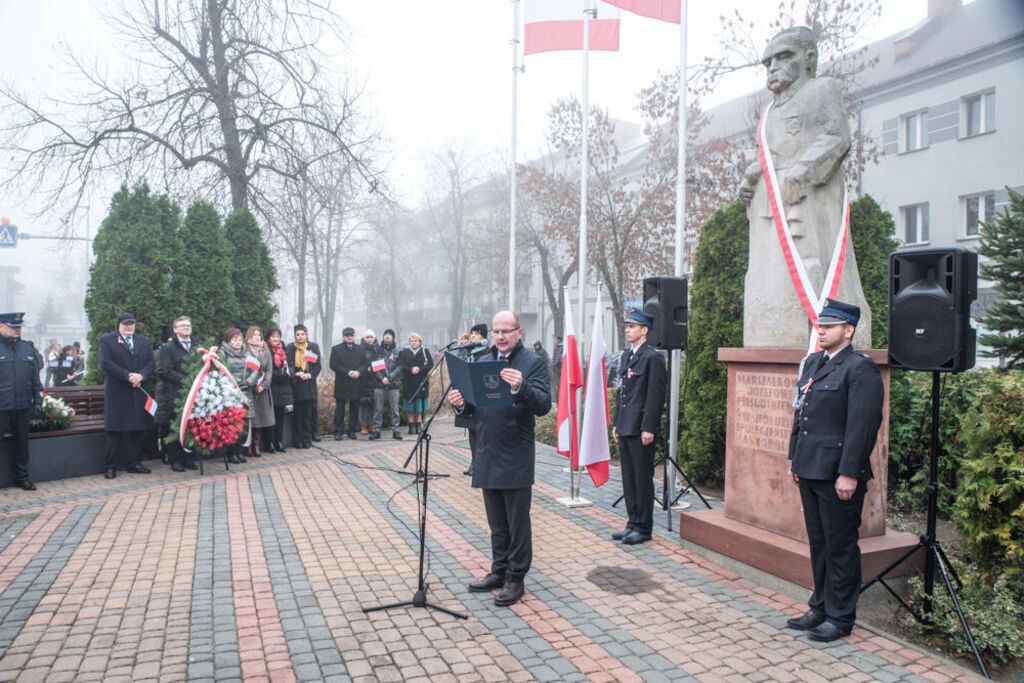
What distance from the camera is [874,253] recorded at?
8883 mm

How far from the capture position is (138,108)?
14.8 m

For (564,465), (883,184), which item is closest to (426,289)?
(883,184)

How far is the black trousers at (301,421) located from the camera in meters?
12.0

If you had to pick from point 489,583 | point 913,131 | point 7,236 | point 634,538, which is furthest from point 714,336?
point 913,131

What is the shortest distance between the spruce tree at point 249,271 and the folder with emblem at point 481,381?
9.26 m

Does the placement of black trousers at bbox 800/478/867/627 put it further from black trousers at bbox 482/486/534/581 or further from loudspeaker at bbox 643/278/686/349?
loudspeaker at bbox 643/278/686/349

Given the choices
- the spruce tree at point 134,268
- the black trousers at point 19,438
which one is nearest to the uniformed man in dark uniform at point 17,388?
the black trousers at point 19,438

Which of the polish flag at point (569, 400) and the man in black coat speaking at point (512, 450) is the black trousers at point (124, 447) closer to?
the polish flag at point (569, 400)

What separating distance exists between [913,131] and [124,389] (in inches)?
983

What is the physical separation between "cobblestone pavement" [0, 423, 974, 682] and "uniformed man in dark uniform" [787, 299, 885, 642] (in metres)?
0.25

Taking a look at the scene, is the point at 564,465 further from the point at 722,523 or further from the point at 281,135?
the point at 281,135

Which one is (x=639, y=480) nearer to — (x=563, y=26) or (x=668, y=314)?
(x=668, y=314)

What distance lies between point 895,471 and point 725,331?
8.15 ft

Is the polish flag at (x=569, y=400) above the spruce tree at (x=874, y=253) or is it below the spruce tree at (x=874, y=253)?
below
